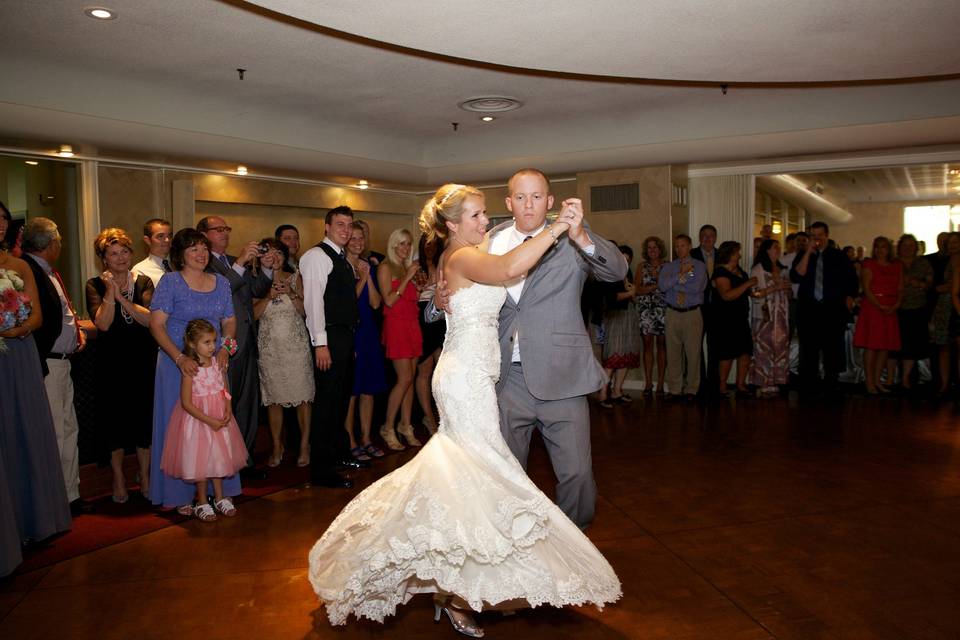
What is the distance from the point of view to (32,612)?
3047 millimetres

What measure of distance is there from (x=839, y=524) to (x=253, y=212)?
6905mm

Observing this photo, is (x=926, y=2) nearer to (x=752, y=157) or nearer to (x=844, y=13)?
(x=844, y=13)

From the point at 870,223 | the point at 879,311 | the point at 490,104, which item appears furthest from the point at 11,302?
the point at 870,223

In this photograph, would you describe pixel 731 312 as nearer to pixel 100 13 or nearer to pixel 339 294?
pixel 339 294

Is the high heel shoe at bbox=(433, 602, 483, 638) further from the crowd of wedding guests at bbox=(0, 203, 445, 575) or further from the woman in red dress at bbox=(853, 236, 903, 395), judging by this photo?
the woman in red dress at bbox=(853, 236, 903, 395)

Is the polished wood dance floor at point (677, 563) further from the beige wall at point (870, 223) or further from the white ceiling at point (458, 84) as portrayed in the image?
the beige wall at point (870, 223)

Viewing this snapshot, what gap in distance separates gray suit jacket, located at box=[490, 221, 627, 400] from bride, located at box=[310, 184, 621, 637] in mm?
131

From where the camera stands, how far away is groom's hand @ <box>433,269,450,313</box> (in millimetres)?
2891

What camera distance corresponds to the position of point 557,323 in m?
2.96

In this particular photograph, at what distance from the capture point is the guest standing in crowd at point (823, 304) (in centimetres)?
795

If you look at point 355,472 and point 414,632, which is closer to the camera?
point 414,632

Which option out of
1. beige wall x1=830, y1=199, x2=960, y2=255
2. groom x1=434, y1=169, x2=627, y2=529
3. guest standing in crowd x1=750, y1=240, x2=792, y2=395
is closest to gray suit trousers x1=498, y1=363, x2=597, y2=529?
groom x1=434, y1=169, x2=627, y2=529

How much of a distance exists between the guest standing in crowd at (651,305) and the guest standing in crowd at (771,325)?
96 centimetres

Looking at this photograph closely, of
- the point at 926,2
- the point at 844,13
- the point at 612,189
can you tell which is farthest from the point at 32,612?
the point at 612,189
